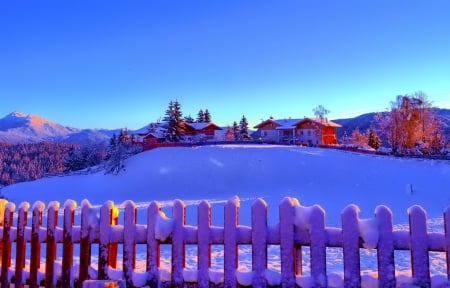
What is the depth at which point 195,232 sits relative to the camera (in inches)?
137

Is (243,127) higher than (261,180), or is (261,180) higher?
(243,127)

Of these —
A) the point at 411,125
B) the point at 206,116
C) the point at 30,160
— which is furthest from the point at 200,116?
the point at 30,160

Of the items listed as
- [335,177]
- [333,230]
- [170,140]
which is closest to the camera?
[333,230]

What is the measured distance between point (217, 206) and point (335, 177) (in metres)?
15.0

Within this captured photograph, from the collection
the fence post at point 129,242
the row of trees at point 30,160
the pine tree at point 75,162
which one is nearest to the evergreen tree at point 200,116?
the pine tree at point 75,162

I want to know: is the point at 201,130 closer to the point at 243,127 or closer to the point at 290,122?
the point at 243,127

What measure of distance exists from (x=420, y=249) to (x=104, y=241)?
305cm

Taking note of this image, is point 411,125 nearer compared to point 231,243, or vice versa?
point 231,243

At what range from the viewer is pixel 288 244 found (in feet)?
10.5

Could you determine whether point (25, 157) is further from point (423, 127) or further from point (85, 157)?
point (423, 127)

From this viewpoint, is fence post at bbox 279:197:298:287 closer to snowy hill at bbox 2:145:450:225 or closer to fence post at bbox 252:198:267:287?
fence post at bbox 252:198:267:287

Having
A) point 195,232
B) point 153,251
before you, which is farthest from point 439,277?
point 153,251

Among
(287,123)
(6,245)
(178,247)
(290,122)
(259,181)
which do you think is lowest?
(259,181)

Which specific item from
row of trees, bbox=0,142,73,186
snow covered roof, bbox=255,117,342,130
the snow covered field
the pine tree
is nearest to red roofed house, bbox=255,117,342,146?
snow covered roof, bbox=255,117,342,130
